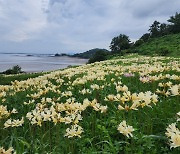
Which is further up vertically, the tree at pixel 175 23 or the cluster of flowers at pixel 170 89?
the tree at pixel 175 23

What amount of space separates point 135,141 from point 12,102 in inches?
209

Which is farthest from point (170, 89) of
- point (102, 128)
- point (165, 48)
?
point (165, 48)

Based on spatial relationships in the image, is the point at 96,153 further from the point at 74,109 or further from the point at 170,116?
the point at 170,116

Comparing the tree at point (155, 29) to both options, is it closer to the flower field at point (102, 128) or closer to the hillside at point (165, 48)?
the hillside at point (165, 48)

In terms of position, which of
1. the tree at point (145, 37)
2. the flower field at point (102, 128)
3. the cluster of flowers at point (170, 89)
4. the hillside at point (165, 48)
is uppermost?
the tree at point (145, 37)

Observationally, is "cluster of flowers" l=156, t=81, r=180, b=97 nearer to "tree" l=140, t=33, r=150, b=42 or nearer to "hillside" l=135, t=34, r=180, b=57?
"hillside" l=135, t=34, r=180, b=57

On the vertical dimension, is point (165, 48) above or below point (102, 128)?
below

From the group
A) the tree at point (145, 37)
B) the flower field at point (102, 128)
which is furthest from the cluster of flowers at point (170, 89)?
the tree at point (145, 37)

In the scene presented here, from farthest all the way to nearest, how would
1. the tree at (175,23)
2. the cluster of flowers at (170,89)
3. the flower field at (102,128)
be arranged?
the tree at (175,23)
the cluster of flowers at (170,89)
the flower field at (102,128)

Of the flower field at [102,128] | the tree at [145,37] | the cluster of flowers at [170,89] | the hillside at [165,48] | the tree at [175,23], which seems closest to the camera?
the flower field at [102,128]

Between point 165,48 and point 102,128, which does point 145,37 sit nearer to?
point 165,48

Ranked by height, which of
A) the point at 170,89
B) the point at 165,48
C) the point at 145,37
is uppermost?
the point at 145,37

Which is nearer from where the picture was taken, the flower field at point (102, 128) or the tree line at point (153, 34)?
the flower field at point (102, 128)

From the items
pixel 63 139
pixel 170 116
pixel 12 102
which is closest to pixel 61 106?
pixel 63 139
